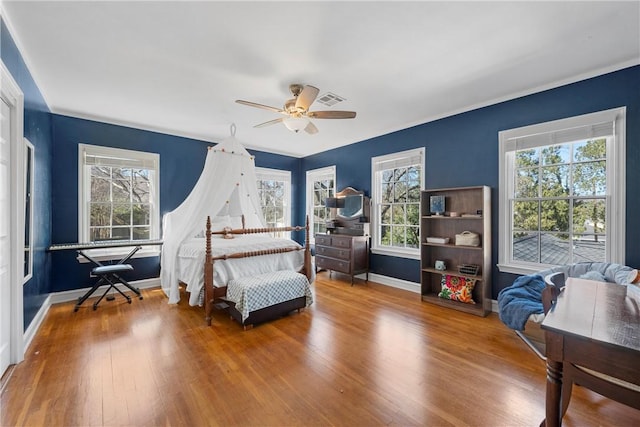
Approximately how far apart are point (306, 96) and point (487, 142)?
2.47 meters

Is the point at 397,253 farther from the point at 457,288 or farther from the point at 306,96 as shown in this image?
the point at 306,96

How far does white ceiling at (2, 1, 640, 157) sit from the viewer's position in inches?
73.5

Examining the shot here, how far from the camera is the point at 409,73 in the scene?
269 cm

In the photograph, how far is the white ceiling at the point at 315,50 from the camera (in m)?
1.87

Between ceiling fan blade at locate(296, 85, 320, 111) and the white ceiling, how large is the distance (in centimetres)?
24

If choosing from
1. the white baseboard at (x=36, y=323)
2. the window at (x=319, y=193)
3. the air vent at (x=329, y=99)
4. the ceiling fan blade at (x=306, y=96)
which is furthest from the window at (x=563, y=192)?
the white baseboard at (x=36, y=323)

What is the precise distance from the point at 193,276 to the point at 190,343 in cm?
82

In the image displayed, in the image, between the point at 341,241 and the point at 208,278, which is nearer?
the point at 208,278

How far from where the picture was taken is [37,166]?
9.83 feet

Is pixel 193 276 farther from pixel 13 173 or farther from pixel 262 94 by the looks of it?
pixel 262 94

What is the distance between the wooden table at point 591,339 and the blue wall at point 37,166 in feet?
12.1

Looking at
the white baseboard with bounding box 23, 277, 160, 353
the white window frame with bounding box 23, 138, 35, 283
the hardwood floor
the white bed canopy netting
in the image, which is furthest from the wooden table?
the white window frame with bounding box 23, 138, 35, 283

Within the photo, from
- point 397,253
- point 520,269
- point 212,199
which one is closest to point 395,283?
point 397,253

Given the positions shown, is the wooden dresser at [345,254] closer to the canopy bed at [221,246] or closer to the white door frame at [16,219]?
the canopy bed at [221,246]
